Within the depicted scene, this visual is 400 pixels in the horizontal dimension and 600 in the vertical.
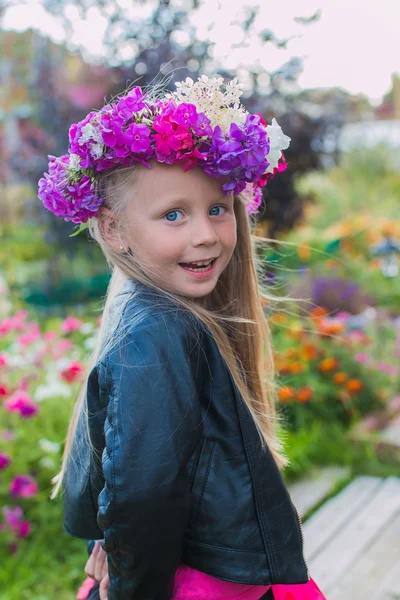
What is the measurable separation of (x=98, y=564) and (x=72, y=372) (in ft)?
6.01

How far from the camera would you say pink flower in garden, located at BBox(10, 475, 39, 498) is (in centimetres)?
288

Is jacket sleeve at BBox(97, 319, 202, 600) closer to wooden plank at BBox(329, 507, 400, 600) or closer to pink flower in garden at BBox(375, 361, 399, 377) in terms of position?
wooden plank at BBox(329, 507, 400, 600)

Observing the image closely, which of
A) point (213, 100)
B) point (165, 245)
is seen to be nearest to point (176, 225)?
point (165, 245)

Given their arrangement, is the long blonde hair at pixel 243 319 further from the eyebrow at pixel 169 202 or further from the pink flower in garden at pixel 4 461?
the pink flower in garden at pixel 4 461

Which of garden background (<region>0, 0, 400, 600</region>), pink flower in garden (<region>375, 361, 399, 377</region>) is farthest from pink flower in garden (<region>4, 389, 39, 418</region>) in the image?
pink flower in garden (<region>375, 361, 399, 377</region>)

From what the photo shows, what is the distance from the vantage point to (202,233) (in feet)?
4.44

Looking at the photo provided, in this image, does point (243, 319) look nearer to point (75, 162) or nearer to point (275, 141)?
point (275, 141)

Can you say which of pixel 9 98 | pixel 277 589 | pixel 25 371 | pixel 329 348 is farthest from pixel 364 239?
pixel 277 589

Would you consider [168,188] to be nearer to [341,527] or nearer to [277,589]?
[277,589]

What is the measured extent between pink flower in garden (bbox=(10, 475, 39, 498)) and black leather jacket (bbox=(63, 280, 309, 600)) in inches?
58.0

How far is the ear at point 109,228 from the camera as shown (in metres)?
1.45

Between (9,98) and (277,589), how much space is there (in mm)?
9387

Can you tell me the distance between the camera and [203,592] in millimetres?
1398

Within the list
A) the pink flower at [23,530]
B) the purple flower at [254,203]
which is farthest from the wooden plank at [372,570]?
the purple flower at [254,203]
